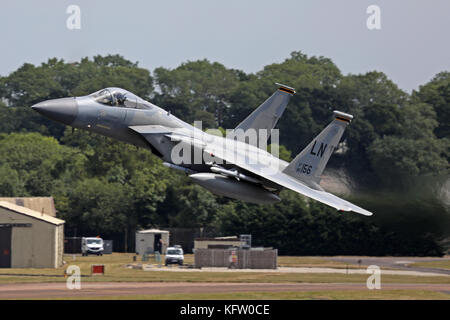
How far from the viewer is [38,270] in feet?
193

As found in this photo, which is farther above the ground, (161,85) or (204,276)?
(161,85)

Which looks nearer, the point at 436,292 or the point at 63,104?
the point at 63,104

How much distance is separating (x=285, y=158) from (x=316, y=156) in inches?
1940

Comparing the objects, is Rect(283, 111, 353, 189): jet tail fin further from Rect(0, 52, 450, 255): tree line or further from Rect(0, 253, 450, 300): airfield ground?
Rect(0, 253, 450, 300): airfield ground

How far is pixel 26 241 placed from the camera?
197 feet

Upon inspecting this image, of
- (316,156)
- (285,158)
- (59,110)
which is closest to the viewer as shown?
(59,110)

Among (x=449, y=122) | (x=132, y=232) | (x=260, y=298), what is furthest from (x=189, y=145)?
(x=449, y=122)

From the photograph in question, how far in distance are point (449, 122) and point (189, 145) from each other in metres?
81.5

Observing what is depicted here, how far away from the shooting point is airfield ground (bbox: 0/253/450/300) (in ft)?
151

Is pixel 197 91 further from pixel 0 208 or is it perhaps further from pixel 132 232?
pixel 0 208

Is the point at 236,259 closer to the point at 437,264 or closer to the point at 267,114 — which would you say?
the point at 437,264

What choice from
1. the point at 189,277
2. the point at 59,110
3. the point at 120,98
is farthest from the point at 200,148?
the point at 189,277

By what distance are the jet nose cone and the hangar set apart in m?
29.4

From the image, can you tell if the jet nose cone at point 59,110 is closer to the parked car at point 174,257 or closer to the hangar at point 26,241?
the hangar at point 26,241
